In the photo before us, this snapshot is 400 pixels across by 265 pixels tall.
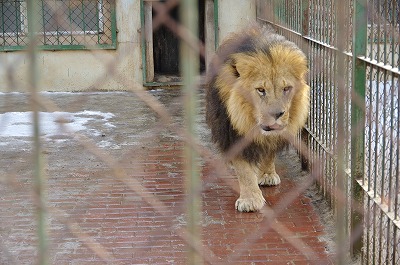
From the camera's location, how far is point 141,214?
4965mm

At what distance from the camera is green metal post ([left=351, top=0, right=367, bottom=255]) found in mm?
3684

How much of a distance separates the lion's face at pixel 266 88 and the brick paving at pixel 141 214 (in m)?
0.59

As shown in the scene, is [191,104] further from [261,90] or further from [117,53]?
[117,53]

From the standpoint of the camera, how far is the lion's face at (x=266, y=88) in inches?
164

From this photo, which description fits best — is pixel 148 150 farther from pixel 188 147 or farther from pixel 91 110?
pixel 188 147

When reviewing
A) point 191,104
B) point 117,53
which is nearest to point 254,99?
point 191,104

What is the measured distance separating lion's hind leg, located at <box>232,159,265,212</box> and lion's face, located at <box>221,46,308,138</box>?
0.40 m

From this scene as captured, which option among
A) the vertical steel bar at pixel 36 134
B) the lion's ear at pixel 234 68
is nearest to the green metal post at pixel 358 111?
the lion's ear at pixel 234 68

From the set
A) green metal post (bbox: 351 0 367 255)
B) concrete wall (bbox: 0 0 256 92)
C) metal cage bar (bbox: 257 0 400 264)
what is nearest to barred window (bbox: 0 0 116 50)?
concrete wall (bbox: 0 0 256 92)

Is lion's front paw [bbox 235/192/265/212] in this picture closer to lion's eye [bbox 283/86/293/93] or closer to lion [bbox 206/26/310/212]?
lion [bbox 206/26/310/212]

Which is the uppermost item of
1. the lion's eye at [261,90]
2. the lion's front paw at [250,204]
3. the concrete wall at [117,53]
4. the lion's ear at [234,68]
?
the lion's ear at [234,68]

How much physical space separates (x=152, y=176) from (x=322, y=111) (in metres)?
1.67

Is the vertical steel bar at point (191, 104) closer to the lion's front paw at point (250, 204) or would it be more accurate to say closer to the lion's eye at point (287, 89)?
the lion's eye at point (287, 89)

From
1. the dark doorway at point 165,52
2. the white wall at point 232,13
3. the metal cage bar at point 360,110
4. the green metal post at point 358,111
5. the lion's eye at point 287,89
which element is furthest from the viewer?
the dark doorway at point 165,52
